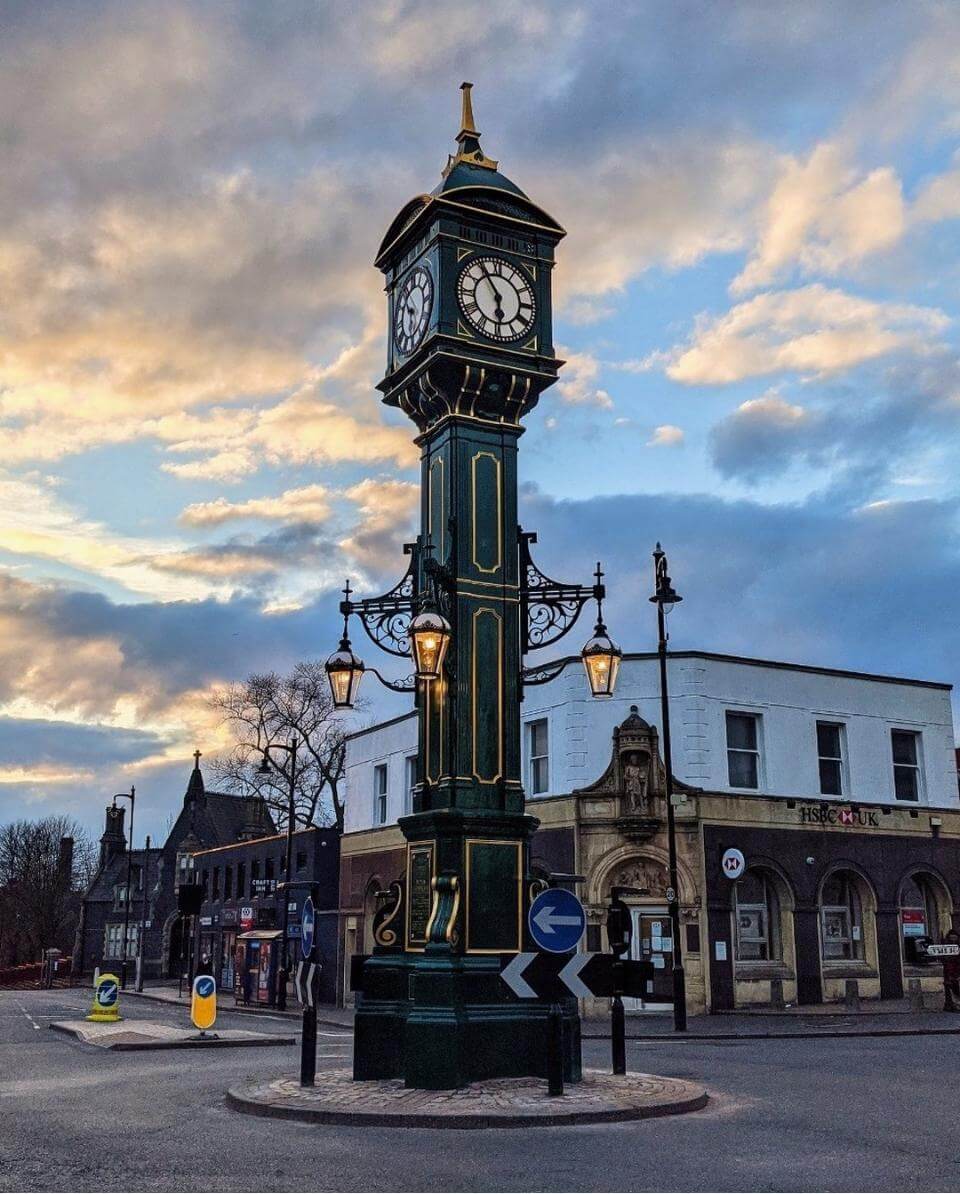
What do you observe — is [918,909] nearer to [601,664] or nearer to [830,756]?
[830,756]

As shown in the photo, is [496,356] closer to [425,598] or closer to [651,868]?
[425,598]

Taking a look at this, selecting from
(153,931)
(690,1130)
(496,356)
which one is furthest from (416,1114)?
(153,931)

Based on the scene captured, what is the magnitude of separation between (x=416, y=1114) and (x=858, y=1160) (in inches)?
150

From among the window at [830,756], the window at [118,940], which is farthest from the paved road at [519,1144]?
the window at [118,940]

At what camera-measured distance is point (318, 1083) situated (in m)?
13.6

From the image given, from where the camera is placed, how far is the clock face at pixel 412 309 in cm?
1554

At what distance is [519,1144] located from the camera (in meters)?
9.90

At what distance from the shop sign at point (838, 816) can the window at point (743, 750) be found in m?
1.50

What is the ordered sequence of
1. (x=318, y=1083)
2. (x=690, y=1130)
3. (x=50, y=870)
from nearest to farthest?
(x=690, y=1130) < (x=318, y=1083) < (x=50, y=870)

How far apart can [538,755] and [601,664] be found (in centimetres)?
1955

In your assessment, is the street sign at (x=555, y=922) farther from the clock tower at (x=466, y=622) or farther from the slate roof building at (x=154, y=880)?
the slate roof building at (x=154, y=880)

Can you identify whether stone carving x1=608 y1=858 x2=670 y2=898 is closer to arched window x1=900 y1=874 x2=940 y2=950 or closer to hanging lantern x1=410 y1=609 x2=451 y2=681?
arched window x1=900 y1=874 x2=940 y2=950

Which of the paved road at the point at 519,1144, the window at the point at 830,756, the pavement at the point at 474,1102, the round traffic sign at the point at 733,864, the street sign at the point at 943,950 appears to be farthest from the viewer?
the window at the point at 830,756

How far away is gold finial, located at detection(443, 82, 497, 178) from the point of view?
1620 cm
